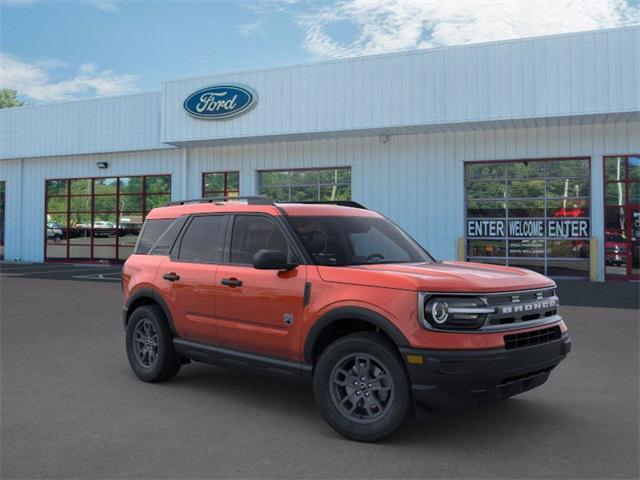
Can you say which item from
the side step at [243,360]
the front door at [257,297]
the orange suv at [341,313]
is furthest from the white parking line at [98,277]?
the front door at [257,297]

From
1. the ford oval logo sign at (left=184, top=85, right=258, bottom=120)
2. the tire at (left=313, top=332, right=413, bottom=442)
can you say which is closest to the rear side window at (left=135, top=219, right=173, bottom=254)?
the tire at (left=313, top=332, right=413, bottom=442)

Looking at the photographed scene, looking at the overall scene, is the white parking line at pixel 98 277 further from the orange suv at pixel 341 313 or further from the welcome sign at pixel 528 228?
the orange suv at pixel 341 313

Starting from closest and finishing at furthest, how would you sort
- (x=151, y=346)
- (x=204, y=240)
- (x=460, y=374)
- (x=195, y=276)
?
1. (x=460, y=374)
2. (x=195, y=276)
3. (x=204, y=240)
4. (x=151, y=346)

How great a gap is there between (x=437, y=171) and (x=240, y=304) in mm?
14960

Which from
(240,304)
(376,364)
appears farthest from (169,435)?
(376,364)

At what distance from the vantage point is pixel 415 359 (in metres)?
4.12

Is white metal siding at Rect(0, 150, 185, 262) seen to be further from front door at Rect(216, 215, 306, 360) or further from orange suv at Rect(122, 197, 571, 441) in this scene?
front door at Rect(216, 215, 306, 360)

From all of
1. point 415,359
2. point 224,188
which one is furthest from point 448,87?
point 415,359

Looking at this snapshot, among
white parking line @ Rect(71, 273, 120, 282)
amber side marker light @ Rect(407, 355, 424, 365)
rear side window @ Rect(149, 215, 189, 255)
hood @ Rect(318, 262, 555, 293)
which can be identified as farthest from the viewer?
white parking line @ Rect(71, 273, 120, 282)

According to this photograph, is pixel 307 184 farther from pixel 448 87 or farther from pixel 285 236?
pixel 285 236

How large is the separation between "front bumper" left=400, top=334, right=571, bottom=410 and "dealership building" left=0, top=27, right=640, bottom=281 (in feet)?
45.7

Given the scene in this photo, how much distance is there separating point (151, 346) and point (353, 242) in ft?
8.07

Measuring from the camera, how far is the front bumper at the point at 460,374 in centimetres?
403

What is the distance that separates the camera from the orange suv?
4152mm
